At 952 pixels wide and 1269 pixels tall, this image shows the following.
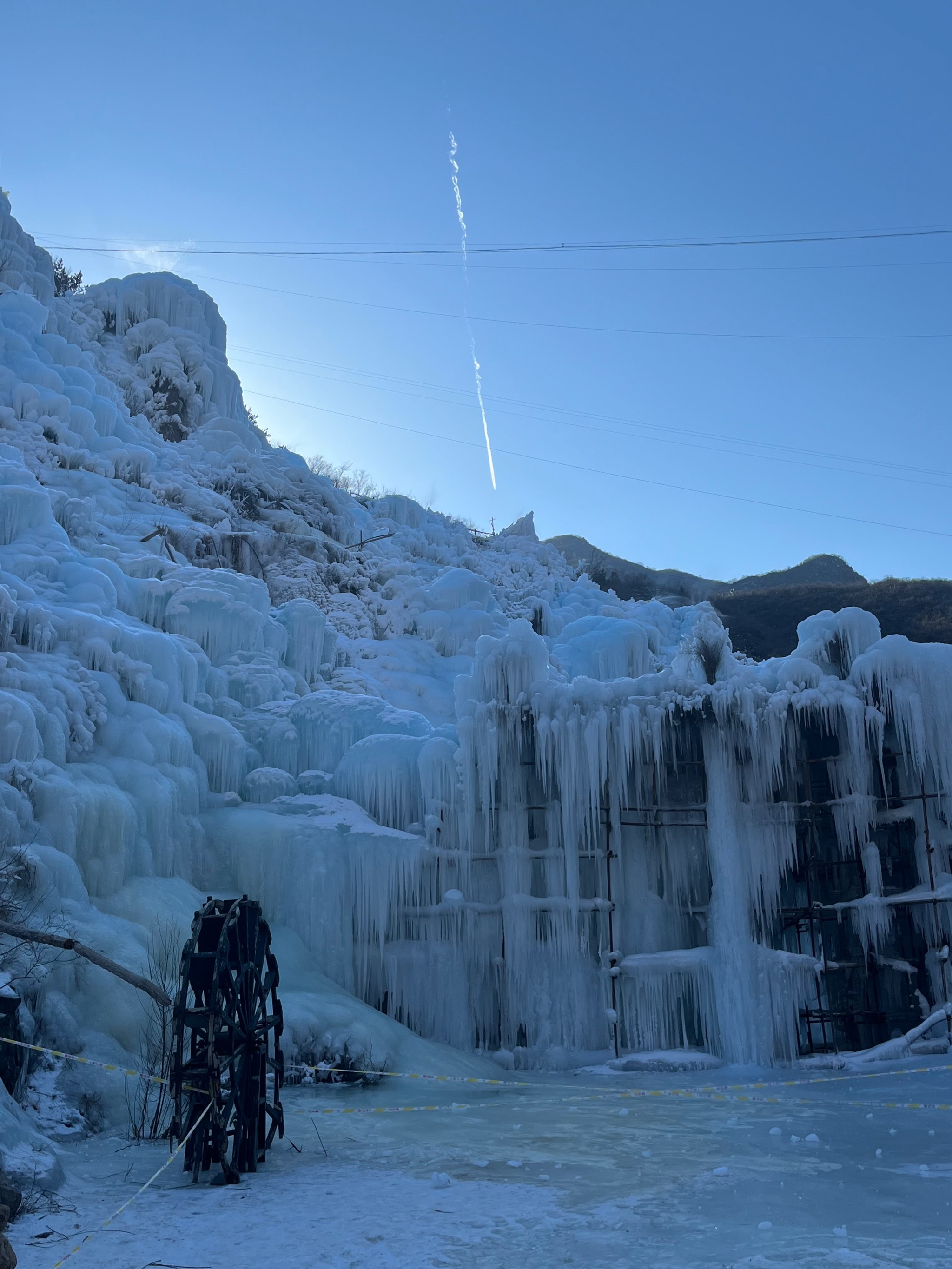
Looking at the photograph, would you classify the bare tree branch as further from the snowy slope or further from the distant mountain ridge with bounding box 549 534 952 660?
the distant mountain ridge with bounding box 549 534 952 660

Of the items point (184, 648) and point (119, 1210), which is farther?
point (184, 648)

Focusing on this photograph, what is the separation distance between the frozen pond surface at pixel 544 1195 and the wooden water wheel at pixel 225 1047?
0.97 ft

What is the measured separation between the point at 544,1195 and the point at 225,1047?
3.05 metres

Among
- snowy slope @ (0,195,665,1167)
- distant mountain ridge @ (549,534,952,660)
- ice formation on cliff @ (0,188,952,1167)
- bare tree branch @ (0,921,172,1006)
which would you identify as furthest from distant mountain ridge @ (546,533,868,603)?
bare tree branch @ (0,921,172,1006)

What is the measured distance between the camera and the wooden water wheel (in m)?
8.77

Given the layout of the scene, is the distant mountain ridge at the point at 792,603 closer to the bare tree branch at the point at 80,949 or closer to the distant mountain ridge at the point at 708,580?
the distant mountain ridge at the point at 708,580

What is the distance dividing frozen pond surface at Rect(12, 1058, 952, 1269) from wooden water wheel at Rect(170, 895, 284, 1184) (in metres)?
0.30

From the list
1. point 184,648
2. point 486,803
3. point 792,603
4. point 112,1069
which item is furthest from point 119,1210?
point 792,603

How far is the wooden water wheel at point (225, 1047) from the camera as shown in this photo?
877 cm

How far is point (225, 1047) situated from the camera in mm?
9438

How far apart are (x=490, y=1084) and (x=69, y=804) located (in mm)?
6792

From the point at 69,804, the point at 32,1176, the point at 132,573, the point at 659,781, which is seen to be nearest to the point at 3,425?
the point at 132,573

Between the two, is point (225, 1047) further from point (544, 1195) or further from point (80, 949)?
point (544, 1195)

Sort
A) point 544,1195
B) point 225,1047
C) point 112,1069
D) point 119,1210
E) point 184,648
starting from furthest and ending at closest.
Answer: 1. point 184,648
2. point 112,1069
3. point 225,1047
4. point 544,1195
5. point 119,1210
